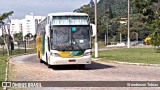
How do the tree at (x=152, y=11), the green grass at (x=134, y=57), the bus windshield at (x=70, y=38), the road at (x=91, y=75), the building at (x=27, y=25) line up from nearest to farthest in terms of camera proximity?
the road at (x=91, y=75), the bus windshield at (x=70, y=38), the green grass at (x=134, y=57), the tree at (x=152, y=11), the building at (x=27, y=25)

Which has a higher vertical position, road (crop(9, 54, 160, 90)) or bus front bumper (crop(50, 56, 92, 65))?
bus front bumper (crop(50, 56, 92, 65))

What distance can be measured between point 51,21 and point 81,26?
1803 millimetres

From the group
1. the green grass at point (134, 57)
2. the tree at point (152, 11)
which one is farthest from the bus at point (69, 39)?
the tree at point (152, 11)

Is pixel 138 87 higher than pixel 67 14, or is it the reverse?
pixel 67 14

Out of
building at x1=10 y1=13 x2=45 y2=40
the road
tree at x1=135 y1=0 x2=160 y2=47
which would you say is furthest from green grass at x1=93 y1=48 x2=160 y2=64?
building at x1=10 y1=13 x2=45 y2=40

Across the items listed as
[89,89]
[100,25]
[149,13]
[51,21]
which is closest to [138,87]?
[89,89]

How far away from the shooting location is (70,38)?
21172mm

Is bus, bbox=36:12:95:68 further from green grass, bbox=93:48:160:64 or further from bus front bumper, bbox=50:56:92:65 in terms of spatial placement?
green grass, bbox=93:48:160:64

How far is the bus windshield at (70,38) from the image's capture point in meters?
21.0

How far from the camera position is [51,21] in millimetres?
21438

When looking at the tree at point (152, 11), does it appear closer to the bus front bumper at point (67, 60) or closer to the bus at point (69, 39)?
the bus at point (69, 39)

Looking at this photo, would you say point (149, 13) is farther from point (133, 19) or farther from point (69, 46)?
point (133, 19)

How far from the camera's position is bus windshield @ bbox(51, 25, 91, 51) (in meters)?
21.0

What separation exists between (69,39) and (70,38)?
0.29ft
